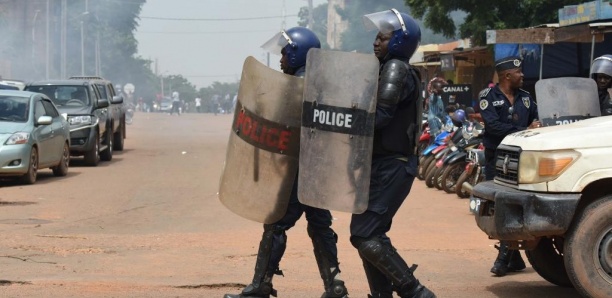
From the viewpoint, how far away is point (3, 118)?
56.8ft

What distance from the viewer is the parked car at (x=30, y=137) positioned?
1628 centimetres

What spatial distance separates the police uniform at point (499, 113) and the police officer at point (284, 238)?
190 cm

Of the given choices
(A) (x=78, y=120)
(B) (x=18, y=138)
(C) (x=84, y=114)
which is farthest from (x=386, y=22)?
(C) (x=84, y=114)

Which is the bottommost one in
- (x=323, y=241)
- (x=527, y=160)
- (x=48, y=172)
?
(x=48, y=172)

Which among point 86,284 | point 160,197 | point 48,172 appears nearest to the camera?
point 86,284

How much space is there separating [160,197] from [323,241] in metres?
8.45

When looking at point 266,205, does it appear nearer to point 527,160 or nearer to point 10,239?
point 527,160

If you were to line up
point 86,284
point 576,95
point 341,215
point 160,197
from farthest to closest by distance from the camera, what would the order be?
point 160,197 < point 341,215 < point 576,95 < point 86,284

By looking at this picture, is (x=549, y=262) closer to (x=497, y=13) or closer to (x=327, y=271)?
(x=327, y=271)

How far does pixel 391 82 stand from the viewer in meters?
6.22

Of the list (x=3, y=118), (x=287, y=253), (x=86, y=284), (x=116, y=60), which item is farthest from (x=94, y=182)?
(x=116, y=60)

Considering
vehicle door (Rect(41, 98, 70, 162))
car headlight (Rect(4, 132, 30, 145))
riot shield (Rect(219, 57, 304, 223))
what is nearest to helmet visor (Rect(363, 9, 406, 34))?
riot shield (Rect(219, 57, 304, 223))

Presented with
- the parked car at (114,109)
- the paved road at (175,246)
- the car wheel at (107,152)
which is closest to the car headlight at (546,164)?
the paved road at (175,246)

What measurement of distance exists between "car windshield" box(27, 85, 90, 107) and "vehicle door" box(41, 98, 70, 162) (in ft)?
9.28
